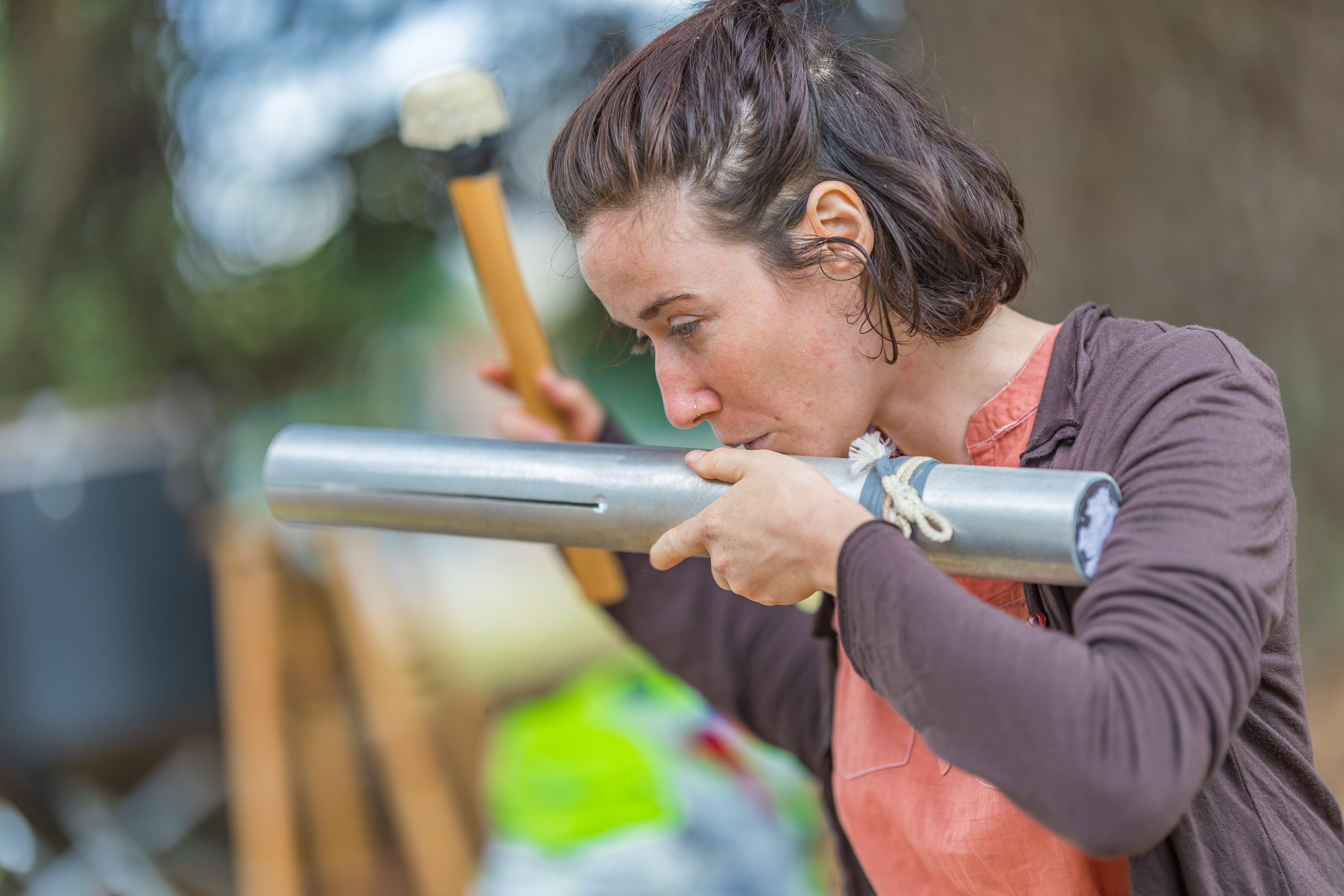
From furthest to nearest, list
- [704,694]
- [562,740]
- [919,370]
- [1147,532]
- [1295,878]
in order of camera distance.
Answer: [562,740]
[704,694]
[919,370]
[1295,878]
[1147,532]

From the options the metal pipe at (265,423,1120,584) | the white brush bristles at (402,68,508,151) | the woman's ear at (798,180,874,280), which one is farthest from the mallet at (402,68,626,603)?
the woman's ear at (798,180,874,280)

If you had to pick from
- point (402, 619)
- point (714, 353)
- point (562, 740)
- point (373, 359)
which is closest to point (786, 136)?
point (714, 353)

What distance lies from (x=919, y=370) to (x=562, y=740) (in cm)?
149

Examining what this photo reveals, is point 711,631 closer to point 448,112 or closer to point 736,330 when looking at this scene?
point 736,330

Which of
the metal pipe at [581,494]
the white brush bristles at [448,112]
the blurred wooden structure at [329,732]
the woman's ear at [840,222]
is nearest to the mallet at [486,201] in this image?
the white brush bristles at [448,112]

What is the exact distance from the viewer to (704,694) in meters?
1.28

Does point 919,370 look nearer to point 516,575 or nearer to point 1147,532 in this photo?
point 1147,532

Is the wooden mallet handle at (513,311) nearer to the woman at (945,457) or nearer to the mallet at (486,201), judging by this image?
the mallet at (486,201)

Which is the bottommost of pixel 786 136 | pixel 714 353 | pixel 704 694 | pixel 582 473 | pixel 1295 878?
pixel 704 694

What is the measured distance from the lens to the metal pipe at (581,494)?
0.65 metres

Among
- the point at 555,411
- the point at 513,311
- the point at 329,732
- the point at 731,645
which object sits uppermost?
the point at 513,311

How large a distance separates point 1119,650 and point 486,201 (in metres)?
0.79

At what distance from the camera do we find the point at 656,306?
0.82m

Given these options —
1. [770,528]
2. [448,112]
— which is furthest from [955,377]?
[448,112]
